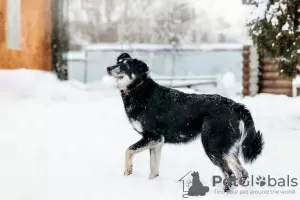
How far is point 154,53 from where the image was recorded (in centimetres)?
1071

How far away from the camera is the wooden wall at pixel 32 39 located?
693cm

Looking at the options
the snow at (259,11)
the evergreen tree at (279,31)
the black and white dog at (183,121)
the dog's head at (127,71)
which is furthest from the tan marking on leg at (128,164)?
the snow at (259,11)

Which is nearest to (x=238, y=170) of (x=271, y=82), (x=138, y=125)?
(x=138, y=125)

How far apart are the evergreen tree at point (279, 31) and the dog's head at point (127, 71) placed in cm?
323

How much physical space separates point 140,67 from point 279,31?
3.32 meters

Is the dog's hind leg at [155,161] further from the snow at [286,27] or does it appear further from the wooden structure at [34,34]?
the wooden structure at [34,34]

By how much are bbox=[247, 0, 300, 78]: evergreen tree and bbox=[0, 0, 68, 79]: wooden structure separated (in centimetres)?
385

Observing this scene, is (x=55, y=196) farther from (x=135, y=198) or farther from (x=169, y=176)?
(x=169, y=176)

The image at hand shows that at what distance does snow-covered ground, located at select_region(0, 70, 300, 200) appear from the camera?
126 inches

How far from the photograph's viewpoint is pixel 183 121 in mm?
3322

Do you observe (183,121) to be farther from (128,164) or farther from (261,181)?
(261,181)

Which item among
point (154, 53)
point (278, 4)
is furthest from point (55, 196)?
point (154, 53)

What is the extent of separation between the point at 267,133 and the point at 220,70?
5.43m

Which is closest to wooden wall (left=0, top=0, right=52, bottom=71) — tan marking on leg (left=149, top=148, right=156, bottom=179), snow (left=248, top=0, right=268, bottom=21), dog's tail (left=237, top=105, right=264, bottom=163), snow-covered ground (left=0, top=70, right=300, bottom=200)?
snow-covered ground (left=0, top=70, right=300, bottom=200)
